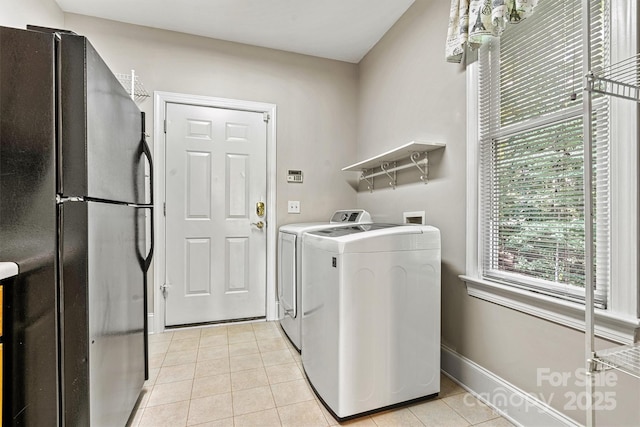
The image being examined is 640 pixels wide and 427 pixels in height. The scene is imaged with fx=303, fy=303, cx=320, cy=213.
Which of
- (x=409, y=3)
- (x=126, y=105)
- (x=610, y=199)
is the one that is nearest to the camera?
(x=610, y=199)

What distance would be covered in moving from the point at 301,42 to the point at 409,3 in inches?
39.8

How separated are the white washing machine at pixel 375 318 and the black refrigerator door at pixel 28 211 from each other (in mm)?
1057

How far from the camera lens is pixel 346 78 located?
321 centimetres

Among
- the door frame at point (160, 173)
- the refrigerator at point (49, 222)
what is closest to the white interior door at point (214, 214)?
the door frame at point (160, 173)

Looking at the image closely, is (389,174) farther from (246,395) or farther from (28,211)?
(28,211)

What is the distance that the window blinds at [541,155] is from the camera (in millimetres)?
1147

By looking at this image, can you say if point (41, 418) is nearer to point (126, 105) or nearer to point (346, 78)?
point (126, 105)

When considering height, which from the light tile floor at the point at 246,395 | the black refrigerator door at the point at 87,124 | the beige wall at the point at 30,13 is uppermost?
the beige wall at the point at 30,13

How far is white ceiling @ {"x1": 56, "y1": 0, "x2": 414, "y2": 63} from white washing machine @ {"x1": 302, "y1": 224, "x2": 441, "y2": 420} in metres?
1.82

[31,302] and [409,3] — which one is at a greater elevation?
[409,3]

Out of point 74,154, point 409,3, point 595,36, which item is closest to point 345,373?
point 74,154

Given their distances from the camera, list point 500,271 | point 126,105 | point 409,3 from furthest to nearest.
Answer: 1. point 409,3
2. point 500,271
3. point 126,105

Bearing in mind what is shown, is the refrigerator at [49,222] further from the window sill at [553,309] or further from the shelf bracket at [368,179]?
the shelf bracket at [368,179]

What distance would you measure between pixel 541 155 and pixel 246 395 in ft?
6.34
